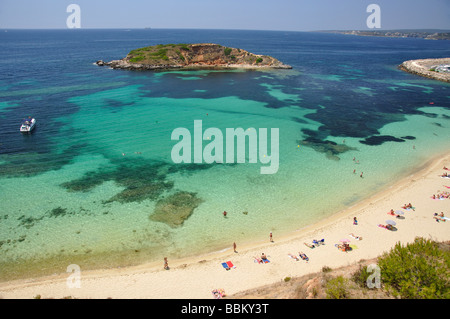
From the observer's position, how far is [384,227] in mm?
26875

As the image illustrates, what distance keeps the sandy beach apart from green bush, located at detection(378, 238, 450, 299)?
7.39 m

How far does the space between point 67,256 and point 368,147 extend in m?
45.0

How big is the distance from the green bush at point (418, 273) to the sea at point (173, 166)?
12.1 metres

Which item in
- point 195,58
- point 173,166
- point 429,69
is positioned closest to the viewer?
point 173,166

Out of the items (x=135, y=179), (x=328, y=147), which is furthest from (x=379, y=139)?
(x=135, y=179)

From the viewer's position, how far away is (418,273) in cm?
1418

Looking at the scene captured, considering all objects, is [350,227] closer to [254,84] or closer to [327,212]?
[327,212]

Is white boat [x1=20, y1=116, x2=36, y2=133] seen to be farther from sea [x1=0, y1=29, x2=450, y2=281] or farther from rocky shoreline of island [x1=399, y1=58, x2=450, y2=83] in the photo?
rocky shoreline of island [x1=399, y1=58, x2=450, y2=83]

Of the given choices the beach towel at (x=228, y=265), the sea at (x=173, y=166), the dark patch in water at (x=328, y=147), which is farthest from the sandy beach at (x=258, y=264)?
the dark patch in water at (x=328, y=147)

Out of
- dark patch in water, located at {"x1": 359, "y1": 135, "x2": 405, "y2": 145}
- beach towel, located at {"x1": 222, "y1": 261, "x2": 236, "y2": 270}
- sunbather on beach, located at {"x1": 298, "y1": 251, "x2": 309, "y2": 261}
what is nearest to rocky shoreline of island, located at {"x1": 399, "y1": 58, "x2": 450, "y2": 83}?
dark patch in water, located at {"x1": 359, "y1": 135, "x2": 405, "y2": 145}

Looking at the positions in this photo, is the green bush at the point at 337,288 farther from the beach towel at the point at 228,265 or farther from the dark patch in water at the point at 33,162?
the dark patch in water at the point at 33,162

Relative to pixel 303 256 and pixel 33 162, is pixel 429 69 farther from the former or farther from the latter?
pixel 33 162

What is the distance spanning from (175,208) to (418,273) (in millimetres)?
22287

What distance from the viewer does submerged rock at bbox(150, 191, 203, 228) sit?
27734 millimetres
